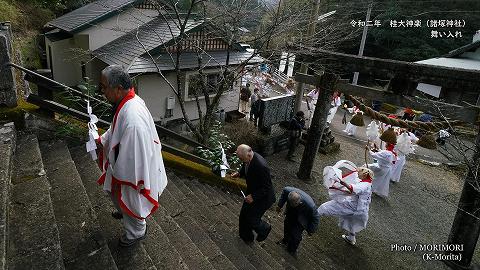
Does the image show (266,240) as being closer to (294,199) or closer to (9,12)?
(294,199)

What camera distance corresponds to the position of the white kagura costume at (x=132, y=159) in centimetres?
304

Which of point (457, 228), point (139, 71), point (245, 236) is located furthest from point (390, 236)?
point (139, 71)

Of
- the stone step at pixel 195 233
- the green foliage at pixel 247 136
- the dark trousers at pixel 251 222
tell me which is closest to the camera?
the stone step at pixel 195 233

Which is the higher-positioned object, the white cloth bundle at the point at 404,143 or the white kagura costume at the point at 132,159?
the white kagura costume at the point at 132,159

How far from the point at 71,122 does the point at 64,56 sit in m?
13.1

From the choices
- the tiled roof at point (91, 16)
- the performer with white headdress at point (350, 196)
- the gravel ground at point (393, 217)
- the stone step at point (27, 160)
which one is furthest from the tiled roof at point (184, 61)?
the stone step at point (27, 160)

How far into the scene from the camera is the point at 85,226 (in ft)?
11.5

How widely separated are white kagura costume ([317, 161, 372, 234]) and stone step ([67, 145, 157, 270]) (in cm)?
469

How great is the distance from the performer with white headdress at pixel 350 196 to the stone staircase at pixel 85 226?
1373 mm

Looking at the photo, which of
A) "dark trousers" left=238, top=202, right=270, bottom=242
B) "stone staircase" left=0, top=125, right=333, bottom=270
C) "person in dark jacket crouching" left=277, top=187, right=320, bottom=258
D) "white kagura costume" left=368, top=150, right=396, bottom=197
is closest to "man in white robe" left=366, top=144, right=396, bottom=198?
"white kagura costume" left=368, top=150, right=396, bottom=197

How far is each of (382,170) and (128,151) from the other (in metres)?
8.89

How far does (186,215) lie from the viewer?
5.17m

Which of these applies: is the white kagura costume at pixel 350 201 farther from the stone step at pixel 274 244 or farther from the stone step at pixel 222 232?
the stone step at pixel 222 232

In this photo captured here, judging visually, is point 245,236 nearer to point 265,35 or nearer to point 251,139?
point 265,35
